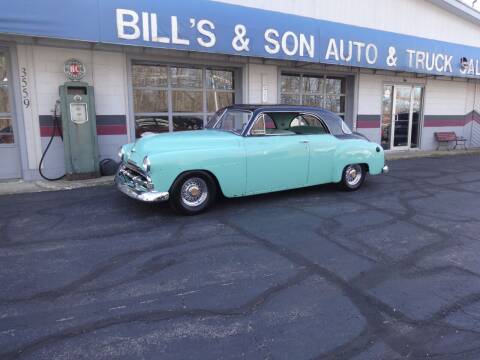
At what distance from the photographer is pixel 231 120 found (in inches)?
255

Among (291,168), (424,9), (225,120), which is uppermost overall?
(424,9)

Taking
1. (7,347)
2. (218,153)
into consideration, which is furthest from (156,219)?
(7,347)

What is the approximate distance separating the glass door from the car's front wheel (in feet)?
32.1

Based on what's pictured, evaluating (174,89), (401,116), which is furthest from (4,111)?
(401,116)

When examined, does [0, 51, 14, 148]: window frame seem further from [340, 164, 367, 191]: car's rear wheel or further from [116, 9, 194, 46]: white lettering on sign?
[340, 164, 367, 191]: car's rear wheel

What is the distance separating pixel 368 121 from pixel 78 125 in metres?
9.27

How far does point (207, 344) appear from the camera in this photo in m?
2.62

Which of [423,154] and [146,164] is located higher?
[146,164]

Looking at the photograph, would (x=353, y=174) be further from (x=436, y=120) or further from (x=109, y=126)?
(x=436, y=120)

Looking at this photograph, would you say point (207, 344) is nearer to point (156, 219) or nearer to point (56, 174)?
point (156, 219)

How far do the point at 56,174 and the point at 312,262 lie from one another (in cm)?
635

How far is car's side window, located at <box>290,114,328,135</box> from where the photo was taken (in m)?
6.87

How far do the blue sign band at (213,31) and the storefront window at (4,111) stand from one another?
5.14 ft

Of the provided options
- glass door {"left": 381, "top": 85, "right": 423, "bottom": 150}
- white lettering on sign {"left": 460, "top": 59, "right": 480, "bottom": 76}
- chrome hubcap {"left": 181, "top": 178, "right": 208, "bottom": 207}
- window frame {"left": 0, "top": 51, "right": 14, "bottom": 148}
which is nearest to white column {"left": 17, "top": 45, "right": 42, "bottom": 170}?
window frame {"left": 0, "top": 51, "right": 14, "bottom": 148}
